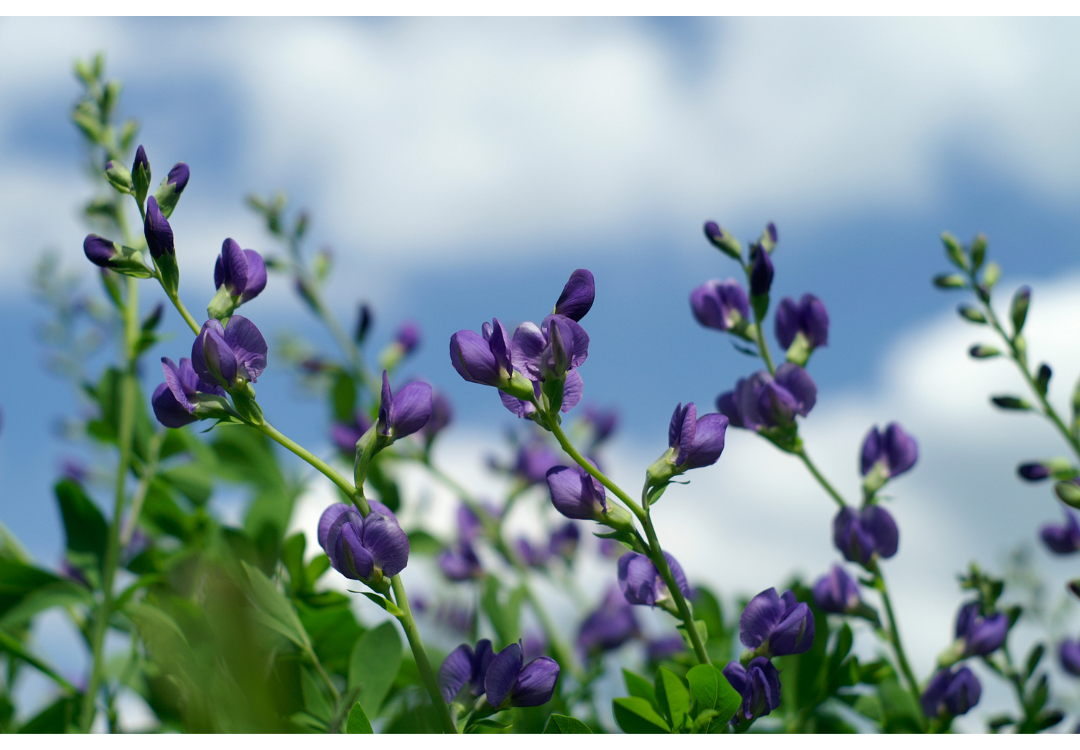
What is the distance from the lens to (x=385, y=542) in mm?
984

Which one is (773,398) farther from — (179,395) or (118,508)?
(118,508)

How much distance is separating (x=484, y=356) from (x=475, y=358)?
1 cm

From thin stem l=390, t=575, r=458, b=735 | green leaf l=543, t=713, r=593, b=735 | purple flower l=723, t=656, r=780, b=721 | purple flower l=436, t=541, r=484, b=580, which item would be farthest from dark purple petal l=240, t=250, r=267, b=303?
purple flower l=436, t=541, r=484, b=580

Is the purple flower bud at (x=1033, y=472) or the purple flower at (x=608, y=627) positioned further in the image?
the purple flower at (x=608, y=627)

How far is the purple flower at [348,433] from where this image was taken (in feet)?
7.14

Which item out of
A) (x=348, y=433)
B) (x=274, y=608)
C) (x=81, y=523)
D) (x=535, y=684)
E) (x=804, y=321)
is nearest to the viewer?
(x=535, y=684)

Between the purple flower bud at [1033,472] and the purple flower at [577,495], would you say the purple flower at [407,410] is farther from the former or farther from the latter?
the purple flower bud at [1033,472]

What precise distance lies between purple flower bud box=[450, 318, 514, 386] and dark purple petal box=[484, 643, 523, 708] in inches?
13.1

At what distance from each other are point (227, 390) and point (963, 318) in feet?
4.85

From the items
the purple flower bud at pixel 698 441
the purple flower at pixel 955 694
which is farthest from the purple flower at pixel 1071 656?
the purple flower bud at pixel 698 441

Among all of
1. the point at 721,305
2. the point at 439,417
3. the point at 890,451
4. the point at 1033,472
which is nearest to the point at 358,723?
the point at 721,305

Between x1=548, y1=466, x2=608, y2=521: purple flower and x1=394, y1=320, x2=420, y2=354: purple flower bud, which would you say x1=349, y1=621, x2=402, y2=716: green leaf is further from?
x1=394, y1=320, x2=420, y2=354: purple flower bud

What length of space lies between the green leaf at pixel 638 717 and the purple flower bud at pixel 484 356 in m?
0.47
